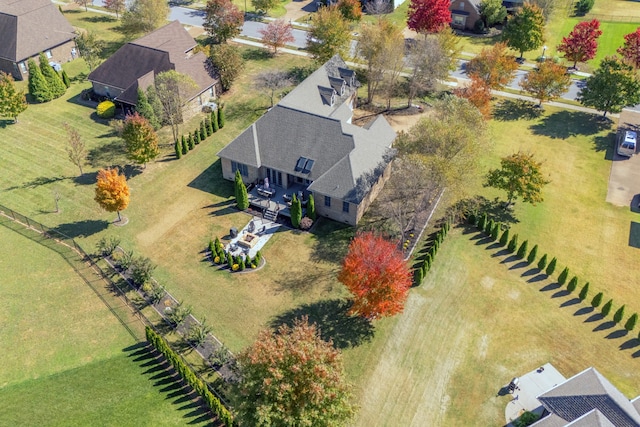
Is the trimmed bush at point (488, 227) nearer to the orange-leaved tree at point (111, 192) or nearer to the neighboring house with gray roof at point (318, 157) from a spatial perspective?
the neighboring house with gray roof at point (318, 157)

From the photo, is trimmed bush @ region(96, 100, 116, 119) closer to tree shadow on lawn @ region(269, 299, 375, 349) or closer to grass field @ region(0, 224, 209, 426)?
grass field @ region(0, 224, 209, 426)

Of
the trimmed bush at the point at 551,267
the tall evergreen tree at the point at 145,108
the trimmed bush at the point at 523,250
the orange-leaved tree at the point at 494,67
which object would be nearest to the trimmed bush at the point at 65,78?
the tall evergreen tree at the point at 145,108

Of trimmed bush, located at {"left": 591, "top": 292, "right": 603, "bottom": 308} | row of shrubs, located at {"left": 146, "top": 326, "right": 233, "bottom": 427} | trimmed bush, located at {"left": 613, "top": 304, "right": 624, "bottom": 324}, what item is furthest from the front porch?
trimmed bush, located at {"left": 613, "top": 304, "right": 624, "bottom": 324}

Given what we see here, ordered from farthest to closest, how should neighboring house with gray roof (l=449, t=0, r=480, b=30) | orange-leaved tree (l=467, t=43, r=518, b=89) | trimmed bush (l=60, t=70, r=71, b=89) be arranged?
neighboring house with gray roof (l=449, t=0, r=480, b=30) → trimmed bush (l=60, t=70, r=71, b=89) → orange-leaved tree (l=467, t=43, r=518, b=89)

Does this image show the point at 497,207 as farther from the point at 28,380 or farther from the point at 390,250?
the point at 28,380

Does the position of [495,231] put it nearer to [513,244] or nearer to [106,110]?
[513,244]

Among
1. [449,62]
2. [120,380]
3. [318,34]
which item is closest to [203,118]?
[318,34]

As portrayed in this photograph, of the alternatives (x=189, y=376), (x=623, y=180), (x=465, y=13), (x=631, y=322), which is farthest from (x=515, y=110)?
(x=189, y=376)
